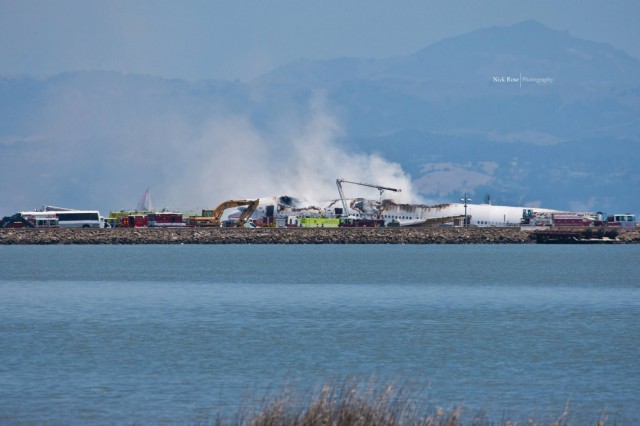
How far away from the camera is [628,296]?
70.2 meters

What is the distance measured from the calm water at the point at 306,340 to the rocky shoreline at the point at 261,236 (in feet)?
186

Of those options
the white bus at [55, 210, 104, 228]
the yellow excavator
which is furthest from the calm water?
the white bus at [55, 210, 104, 228]

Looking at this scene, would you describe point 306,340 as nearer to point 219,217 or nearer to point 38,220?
point 219,217

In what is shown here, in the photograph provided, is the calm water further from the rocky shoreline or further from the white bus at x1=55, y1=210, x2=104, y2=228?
the white bus at x1=55, y1=210, x2=104, y2=228

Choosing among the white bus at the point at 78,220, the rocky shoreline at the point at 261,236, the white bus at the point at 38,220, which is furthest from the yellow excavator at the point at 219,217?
the white bus at the point at 38,220

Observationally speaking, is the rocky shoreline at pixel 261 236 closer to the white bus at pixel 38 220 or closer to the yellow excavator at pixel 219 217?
the yellow excavator at pixel 219 217

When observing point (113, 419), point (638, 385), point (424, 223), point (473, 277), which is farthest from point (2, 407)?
point (424, 223)

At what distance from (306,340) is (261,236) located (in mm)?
103988

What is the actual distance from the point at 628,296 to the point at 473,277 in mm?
18602

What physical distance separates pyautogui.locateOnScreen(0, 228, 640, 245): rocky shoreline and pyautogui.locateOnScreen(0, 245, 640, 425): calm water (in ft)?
186

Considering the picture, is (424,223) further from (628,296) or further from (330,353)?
(330,353)

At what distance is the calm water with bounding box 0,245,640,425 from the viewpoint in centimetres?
3394

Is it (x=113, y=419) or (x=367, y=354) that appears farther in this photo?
(x=367, y=354)

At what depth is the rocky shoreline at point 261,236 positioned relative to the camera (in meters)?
148
